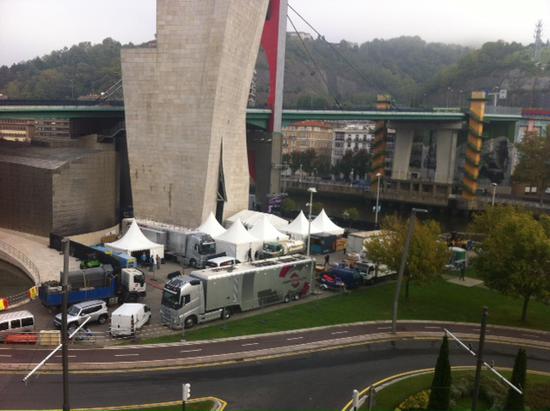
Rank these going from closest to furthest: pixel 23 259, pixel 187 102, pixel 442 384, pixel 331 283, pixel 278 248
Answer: pixel 442 384 → pixel 331 283 → pixel 23 259 → pixel 278 248 → pixel 187 102

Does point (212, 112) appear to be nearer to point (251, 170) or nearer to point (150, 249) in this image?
point (150, 249)

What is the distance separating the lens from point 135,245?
4284cm

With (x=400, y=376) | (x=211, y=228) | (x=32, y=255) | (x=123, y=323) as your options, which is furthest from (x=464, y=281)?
(x=32, y=255)

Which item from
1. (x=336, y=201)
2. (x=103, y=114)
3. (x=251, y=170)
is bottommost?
(x=336, y=201)

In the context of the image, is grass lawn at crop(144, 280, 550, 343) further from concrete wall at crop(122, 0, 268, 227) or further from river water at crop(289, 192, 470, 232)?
river water at crop(289, 192, 470, 232)

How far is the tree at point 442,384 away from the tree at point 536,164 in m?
77.5

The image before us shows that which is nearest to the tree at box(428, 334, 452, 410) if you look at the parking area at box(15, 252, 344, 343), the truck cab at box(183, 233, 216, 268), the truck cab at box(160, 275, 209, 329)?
the truck cab at box(160, 275, 209, 329)

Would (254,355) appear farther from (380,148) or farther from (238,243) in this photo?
(380,148)

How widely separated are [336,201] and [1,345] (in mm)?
88497

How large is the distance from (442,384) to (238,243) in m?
25.8

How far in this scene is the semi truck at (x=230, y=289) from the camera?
2909 cm

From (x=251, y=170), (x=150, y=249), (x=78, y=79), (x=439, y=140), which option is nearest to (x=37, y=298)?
(x=150, y=249)

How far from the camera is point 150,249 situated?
4338cm

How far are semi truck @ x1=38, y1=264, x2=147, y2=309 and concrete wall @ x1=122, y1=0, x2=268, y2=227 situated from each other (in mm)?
19325
